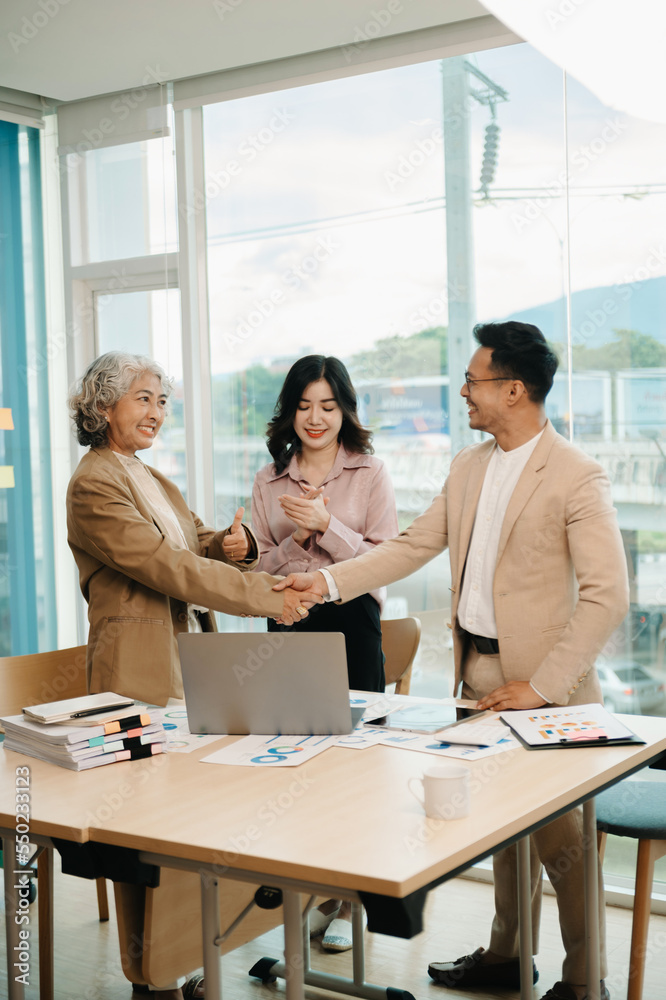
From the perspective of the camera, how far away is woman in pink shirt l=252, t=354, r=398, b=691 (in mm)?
3193

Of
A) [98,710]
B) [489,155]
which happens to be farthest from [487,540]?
[489,155]

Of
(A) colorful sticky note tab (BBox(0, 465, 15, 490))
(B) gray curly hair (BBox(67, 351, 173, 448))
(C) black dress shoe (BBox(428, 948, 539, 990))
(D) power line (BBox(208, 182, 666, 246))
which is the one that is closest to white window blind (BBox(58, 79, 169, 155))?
(D) power line (BBox(208, 182, 666, 246))

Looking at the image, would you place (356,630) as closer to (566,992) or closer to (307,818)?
(566,992)

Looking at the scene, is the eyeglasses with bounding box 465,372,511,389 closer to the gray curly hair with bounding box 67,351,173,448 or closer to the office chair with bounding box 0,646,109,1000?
the gray curly hair with bounding box 67,351,173,448

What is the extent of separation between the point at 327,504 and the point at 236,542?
0.35m

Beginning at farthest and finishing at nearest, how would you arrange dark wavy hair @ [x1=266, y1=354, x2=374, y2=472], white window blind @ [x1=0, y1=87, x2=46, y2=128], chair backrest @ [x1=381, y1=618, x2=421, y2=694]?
white window blind @ [x1=0, y1=87, x2=46, y2=128] < chair backrest @ [x1=381, y1=618, x2=421, y2=694] < dark wavy hair @ [x1=266, y1=354, x2=374, y2=472]

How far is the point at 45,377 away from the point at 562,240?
2.72 metres

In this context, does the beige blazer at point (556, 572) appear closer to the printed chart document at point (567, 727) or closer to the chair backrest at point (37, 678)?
the printed chart document at point (567, 727)

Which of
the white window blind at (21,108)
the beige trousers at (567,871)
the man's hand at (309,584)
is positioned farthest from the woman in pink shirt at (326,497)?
Answer: the white window blind at (21,108)

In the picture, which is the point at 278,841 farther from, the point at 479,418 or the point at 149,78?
the point at 149,78

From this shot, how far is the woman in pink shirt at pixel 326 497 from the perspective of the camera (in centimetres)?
319

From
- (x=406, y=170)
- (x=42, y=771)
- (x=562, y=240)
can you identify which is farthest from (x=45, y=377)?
(x=42, y=771)

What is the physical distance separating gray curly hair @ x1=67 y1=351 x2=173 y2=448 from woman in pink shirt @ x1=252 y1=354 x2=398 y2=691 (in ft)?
1.91

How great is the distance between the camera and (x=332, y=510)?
3.32m
